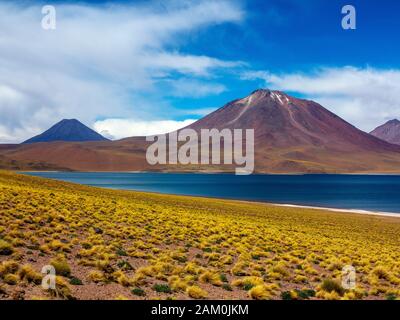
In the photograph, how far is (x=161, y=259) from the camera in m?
15.5

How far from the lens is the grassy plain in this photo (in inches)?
454

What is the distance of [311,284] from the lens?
14.7 m

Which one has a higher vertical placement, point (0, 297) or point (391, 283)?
point (0, 297)

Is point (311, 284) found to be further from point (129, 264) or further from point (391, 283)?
point (129, 264)

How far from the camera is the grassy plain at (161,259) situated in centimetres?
1154
